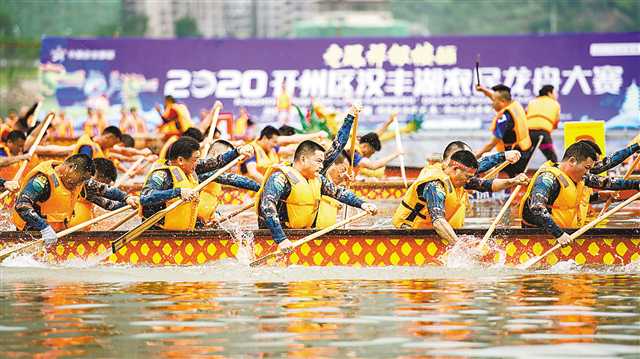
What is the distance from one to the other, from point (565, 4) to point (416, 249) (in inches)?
985

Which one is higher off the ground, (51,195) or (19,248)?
(51,195)

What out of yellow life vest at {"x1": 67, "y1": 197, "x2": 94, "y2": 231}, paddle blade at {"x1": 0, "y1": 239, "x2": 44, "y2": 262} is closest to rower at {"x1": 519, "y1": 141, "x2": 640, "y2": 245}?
yellow life vest at {"x1": 67, "y1": 197, "x2": 94, "y2": 231}

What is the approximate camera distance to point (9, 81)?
38.6 m

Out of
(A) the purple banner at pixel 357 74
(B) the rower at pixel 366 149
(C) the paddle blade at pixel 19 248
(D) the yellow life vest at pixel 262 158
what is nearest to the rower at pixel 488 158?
(C) the paddle blade at pixel 19 248

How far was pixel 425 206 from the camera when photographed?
13922 mm

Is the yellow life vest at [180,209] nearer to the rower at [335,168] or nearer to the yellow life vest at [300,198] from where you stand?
the yellow life vest at [300,198]

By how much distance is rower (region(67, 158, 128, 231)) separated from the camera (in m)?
14.8

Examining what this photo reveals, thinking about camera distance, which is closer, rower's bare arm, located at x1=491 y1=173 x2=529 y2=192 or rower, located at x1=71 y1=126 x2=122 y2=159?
rower's bare arm, located at x1=491 y1=173 x2=529 y2=192

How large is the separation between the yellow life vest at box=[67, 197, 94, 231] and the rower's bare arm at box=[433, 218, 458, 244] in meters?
3.40

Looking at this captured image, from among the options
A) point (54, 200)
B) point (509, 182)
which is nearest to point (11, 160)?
point (54, 200)

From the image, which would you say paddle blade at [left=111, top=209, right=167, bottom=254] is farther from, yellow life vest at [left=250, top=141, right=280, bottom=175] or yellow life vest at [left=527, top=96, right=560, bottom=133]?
yellow life vest at [left=527, top=96, right=560, bottom=133]

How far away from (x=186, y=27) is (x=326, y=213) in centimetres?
2766

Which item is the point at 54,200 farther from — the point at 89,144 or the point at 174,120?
the point at 174,120

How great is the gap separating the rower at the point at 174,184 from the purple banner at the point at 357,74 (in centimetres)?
1894
